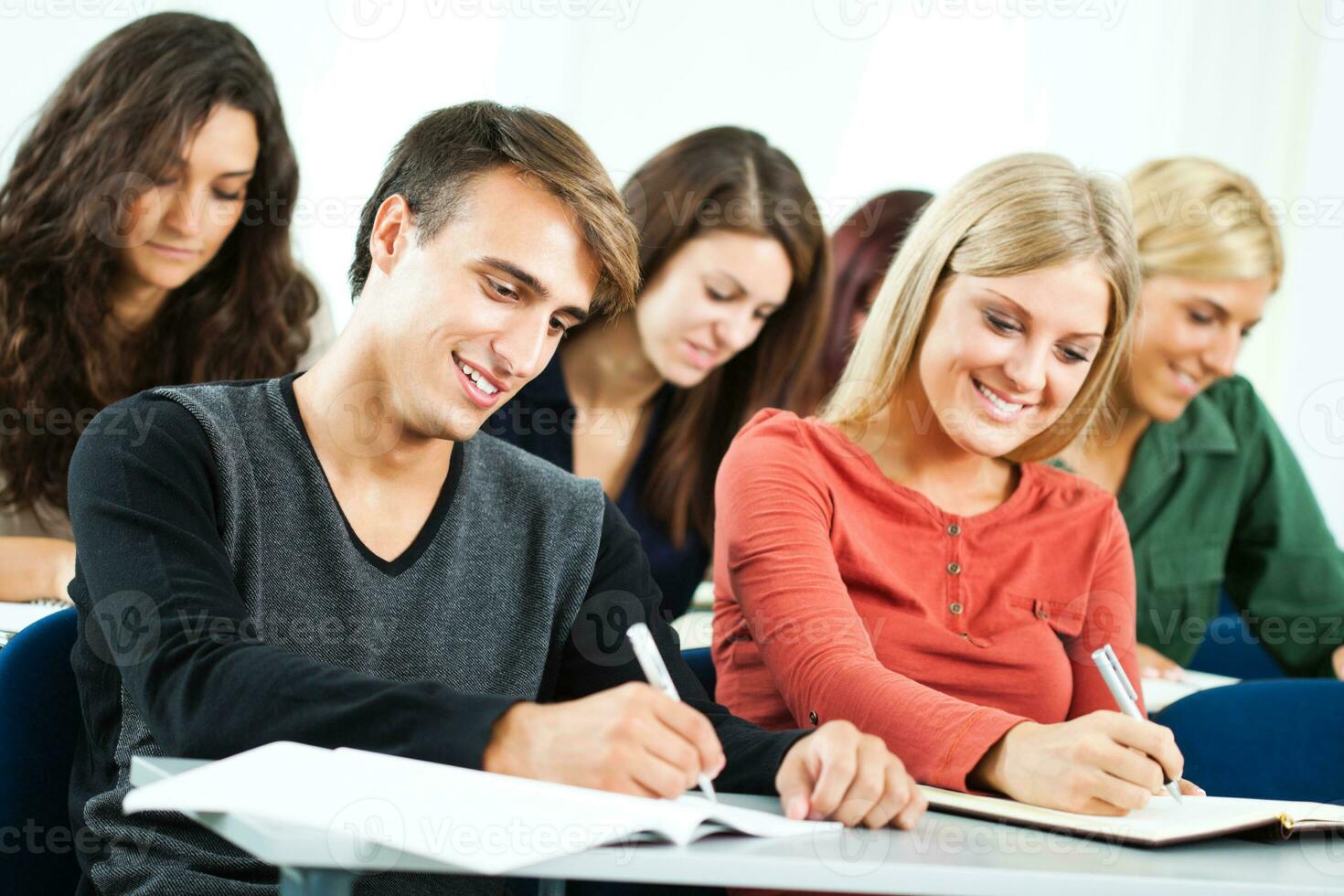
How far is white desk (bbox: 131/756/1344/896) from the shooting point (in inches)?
29.7

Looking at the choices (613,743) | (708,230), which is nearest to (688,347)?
(708,230)

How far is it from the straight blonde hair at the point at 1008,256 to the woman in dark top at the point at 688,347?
901 mm

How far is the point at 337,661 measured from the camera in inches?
48.6

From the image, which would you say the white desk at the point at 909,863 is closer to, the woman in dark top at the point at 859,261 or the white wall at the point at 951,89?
the woman in dark top at the point at 859,261

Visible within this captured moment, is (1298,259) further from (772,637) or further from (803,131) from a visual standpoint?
(772,637)

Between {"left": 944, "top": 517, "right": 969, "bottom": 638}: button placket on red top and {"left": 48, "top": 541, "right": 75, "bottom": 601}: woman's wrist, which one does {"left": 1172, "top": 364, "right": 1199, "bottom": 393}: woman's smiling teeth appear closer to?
{"left": 944, "top": 517, "right": 969, "bottom": 638}: button placket on red top

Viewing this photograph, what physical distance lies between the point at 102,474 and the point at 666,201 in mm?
1641

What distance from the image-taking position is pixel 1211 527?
2668 mm

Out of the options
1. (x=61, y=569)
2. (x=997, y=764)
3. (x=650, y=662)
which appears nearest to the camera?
(x=650, y=662)

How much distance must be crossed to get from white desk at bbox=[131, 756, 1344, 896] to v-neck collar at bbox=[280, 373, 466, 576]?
1.24 ft

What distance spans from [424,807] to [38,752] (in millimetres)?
629

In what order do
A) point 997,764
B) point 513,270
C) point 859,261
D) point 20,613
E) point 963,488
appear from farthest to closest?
1. point 859,261
2. point 20,613
3. point 963,488
4. point 513,270
5. point 997,764

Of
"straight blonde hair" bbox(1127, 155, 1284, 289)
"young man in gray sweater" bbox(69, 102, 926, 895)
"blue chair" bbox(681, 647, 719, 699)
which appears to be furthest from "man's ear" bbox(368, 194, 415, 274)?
"straight blonde hair" bbox(1127, 155, 1284, 289)

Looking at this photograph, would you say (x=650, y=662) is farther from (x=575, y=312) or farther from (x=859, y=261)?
(x=859, y=261)
